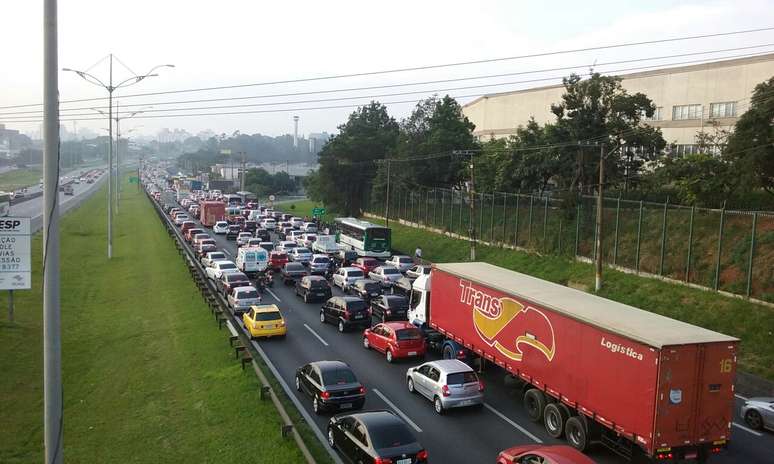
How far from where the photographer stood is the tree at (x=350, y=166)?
276 feet

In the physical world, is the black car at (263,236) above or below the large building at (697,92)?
below

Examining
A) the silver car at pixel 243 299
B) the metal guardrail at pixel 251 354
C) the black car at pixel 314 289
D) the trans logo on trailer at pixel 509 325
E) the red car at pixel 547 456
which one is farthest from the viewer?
the black car at pixel 314 289

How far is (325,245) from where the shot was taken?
2108 inches

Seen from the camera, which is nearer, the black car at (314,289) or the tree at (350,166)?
the black car at (314,289)

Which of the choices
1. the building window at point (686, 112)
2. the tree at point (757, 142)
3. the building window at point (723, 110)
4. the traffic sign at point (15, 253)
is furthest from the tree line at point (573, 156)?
the traffic sign at point (15, 253)

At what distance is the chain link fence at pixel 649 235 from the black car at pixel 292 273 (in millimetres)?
16858

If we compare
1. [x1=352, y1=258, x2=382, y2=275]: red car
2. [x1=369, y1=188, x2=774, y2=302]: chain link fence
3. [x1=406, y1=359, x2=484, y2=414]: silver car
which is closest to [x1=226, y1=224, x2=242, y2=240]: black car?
[x1=369, y1=188, x2=774, y2=302]: chain link fence

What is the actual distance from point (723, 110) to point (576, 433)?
48.1 meters

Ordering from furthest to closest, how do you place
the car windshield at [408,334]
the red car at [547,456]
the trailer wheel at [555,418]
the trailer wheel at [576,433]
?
the car windshield at [408,334], the trailer wheel at [555,418], the trailer wheel at [576,433], the red car at [547,456]

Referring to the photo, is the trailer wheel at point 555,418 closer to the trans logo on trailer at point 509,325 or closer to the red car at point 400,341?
the trans logo on trailer at point 509,325

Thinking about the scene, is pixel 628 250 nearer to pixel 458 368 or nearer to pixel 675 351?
pixel 458 368

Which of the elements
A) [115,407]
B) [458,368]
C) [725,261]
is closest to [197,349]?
[115,407]

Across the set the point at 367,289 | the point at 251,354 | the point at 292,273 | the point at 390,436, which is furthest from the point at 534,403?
the point at 292,273

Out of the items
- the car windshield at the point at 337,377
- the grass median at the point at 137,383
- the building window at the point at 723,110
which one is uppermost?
the building window at the point at 723,110
